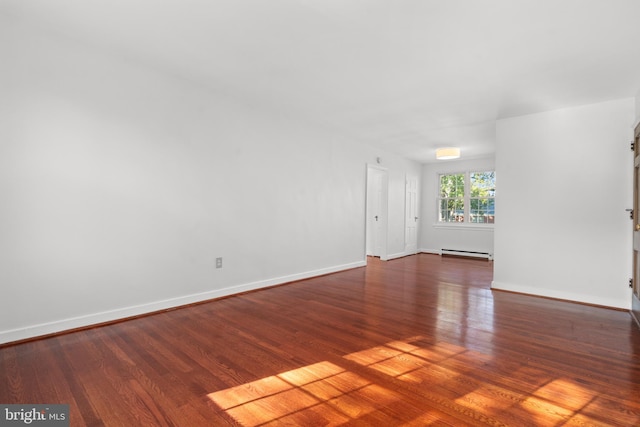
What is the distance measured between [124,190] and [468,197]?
8023 millimetres

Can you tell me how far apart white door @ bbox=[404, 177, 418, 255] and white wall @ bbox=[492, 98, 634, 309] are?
3.62 metres

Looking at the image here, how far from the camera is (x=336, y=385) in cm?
202

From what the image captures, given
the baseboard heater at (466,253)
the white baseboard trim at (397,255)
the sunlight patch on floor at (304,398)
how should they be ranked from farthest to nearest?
the baseboard heater at (466,253) → the white baseboard trim at (397,255) → the sunlight patch on floor at (304,398)

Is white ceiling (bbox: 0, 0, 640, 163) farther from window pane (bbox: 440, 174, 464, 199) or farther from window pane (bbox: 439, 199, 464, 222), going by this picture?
window pane (bbox: 439, 199, 464, 222)

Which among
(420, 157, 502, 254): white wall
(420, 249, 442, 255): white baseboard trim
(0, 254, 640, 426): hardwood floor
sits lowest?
(420, 249, 442, 255): white baseboard trim

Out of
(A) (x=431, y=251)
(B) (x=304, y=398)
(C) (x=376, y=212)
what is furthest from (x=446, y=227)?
(B) (x=304, y=398)

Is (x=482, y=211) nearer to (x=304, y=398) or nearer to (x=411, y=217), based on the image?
(x=411, y=217)

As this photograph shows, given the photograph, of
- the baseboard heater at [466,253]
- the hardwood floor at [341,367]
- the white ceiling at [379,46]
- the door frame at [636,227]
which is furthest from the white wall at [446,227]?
the hardwood floor at [341,367]

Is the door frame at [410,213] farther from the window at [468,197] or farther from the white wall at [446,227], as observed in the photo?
the window at [468,197]

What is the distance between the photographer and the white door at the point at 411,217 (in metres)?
8.40

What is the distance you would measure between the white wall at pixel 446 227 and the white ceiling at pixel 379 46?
13.4 feet

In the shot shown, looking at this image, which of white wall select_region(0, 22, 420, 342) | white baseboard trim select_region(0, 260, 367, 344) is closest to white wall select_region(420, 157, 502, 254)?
white wall select_region(0, 22, 420, 342)

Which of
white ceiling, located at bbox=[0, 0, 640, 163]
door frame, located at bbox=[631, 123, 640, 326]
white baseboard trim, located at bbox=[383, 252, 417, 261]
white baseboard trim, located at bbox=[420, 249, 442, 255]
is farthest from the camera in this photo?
white baseboard trim, located at bbox=[420, 249, 442, 255]

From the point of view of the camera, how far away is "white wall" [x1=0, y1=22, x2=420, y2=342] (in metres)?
2.66
